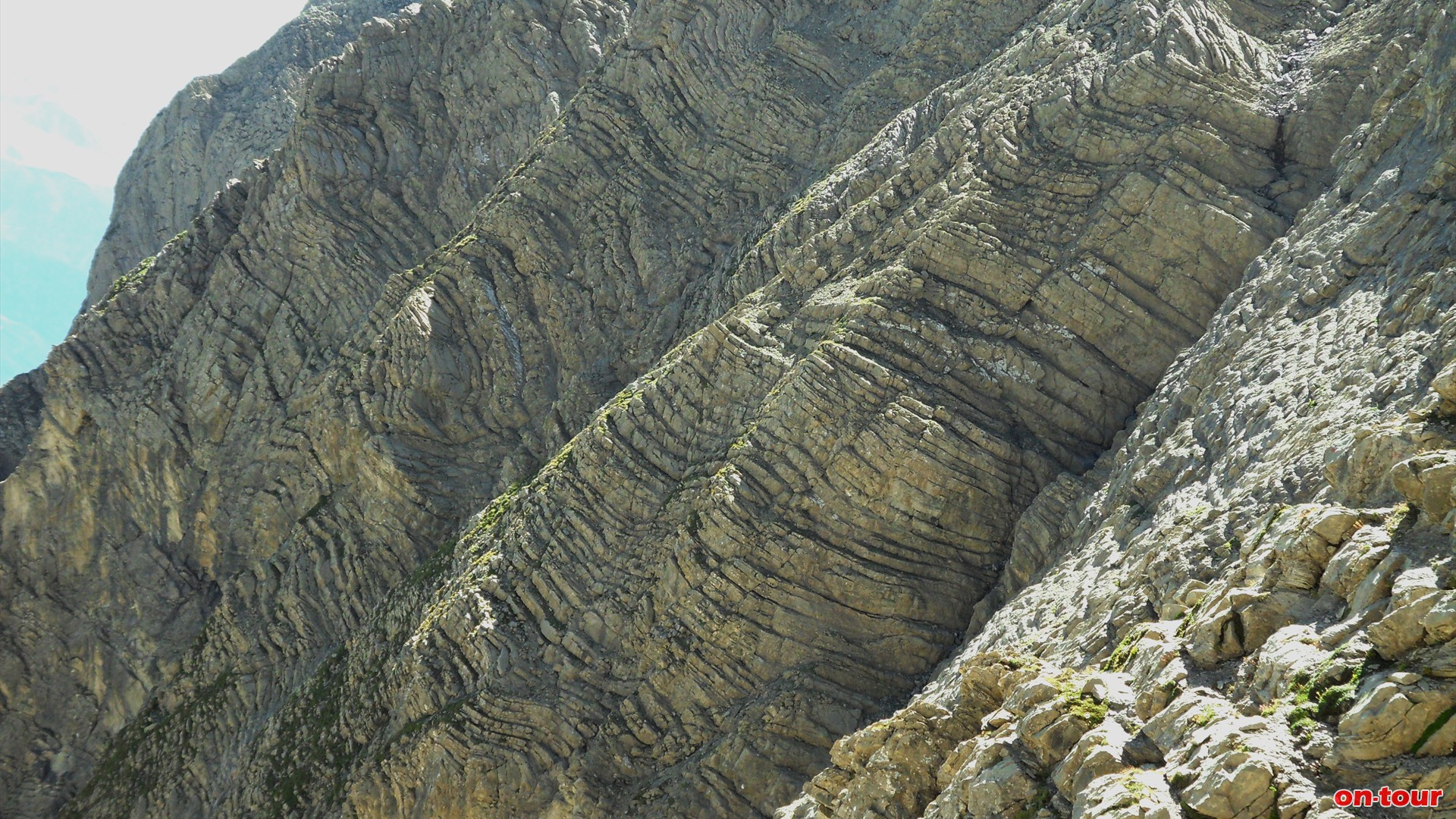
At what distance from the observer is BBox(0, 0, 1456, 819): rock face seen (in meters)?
16.2

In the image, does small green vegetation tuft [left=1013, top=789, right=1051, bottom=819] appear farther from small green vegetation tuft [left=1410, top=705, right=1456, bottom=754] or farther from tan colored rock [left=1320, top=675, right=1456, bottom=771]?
small green vegetation tuft [left=1410, top=705, right=1456, bottom=754]

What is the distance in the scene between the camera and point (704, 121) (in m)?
47.1

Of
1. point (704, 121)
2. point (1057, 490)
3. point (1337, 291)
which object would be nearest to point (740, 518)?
point (1057, 490)

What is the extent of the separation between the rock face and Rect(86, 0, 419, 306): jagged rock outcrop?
25.5 metres

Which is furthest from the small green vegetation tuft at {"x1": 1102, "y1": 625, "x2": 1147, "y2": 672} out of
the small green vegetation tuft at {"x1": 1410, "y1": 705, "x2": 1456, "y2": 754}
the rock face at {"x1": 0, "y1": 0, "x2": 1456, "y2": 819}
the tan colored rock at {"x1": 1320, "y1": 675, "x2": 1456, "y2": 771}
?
the small green vegetation tuft at {"x1": 1410, "y1": 705, "x2": 1456, "y2": 754}

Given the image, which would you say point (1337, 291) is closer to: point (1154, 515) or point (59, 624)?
point (1154, 515)

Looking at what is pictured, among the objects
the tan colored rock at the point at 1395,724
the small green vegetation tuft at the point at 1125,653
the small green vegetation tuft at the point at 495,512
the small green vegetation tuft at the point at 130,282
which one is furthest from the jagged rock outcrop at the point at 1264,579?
the small green vegetation tuft at the point at 130,282

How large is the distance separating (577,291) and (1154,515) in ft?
94.1

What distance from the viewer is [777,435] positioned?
99.8 feet

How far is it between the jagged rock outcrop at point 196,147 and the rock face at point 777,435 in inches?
1005

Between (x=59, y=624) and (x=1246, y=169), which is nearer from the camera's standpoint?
(x=1246, y=169)

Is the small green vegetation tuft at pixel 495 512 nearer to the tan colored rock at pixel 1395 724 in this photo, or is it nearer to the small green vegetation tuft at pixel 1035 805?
the small green vegetation tuft at pixel 1035 805

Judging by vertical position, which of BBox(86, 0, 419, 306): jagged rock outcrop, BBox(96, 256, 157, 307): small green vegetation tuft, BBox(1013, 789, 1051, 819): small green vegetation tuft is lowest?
BBox(1013, 789, 1051, 819): small green vegetation tuft

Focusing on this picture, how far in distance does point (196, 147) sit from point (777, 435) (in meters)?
72.3
